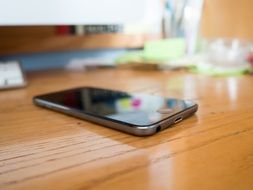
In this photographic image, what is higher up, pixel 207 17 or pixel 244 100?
pixel 207 17

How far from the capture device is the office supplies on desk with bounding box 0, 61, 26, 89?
0.55 m

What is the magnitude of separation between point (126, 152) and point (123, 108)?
4.5 inches

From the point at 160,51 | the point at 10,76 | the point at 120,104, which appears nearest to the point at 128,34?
the point at 160,51

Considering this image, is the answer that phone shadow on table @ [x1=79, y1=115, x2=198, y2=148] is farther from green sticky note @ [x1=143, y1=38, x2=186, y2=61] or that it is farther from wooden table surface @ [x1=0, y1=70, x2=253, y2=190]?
green sticky note @ [x1=143, y1=38, x2=186, y2=61]

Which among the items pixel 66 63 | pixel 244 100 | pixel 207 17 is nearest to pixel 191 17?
pixel 207 17

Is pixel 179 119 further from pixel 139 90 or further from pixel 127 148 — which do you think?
pixel 139 90

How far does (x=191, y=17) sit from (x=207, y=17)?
0.11 meters

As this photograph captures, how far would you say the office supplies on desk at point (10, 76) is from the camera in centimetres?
55

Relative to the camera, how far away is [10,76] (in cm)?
56

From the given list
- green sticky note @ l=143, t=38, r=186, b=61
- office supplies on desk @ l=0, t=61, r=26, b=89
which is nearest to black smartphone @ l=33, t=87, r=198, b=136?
office supplies on desk @ l=0, t=61, r=26, b=89

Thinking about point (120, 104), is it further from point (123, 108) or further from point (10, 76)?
point (10, 76)

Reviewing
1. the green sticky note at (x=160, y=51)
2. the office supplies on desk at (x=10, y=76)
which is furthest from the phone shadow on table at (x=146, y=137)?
the green sticky note at (x=160, y=51)

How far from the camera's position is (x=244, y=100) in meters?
0.43

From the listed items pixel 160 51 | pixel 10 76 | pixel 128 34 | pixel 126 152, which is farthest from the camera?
pixel 128 34
